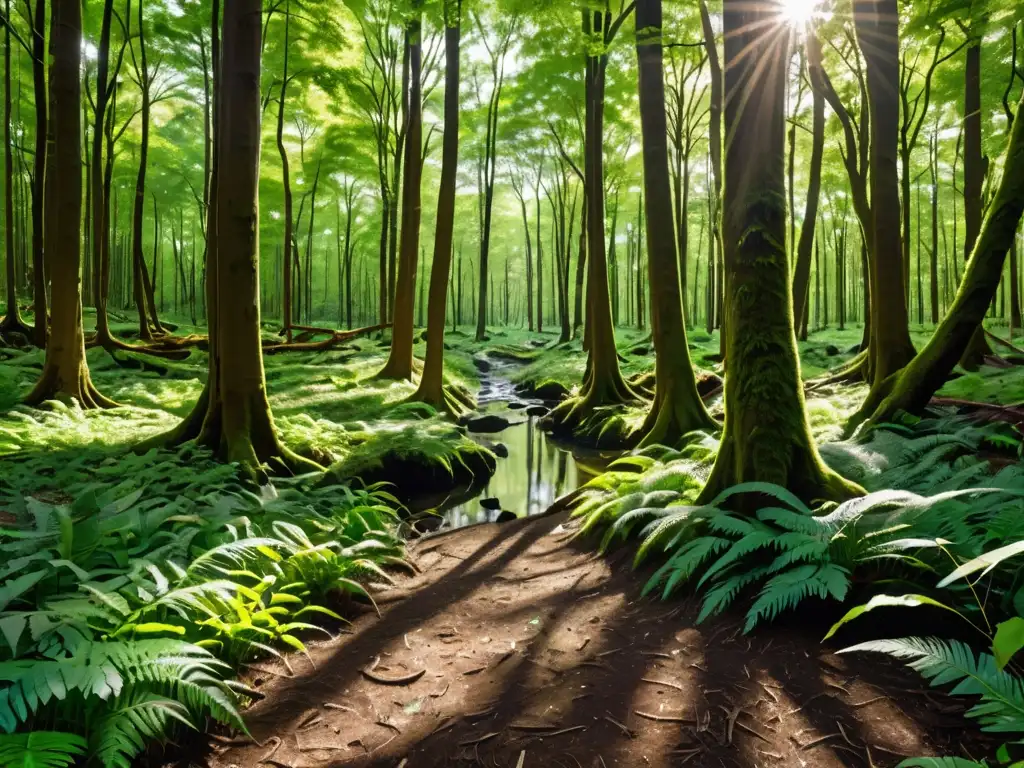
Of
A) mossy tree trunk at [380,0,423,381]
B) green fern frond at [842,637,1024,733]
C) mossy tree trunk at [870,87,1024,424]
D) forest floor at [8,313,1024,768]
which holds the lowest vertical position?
forest floor at [8,313,1024,768]

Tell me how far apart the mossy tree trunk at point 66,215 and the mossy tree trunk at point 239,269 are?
2.94 m

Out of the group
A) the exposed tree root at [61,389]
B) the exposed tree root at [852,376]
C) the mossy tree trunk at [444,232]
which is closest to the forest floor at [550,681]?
the exposed tree root at [61,389]

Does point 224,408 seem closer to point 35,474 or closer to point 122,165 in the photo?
point 35,474

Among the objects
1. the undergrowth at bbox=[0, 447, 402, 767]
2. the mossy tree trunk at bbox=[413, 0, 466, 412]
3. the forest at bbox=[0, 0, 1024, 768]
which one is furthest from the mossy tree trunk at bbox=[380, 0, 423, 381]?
the undergrowth at bbox=[0, 447, 402, 767]

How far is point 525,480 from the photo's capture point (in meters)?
8.58

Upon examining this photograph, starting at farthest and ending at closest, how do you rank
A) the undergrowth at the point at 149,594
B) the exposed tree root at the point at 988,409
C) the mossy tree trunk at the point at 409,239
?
1. the mossy tree trunk at the point at 409,239
2. the exposed tree root at the point at 988,409
3. the undergrowth at the point at 149,594

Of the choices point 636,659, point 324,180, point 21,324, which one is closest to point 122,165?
point 324,180

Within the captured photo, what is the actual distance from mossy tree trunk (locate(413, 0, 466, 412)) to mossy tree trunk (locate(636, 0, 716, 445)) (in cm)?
360

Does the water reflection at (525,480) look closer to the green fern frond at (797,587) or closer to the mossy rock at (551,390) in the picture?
the mossy rock at (551,390)

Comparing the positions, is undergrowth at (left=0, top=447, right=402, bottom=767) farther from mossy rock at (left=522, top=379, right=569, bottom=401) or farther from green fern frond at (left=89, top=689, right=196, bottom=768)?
mossy rock at (left=522, top=379, right=569, bottom=401)

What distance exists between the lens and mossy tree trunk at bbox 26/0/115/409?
7434mm

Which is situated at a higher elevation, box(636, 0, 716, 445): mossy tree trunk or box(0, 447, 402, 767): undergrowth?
box(636, 0, 716, 445): mossy tree trunk

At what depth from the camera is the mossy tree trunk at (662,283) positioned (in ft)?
25.3

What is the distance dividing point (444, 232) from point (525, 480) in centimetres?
490
